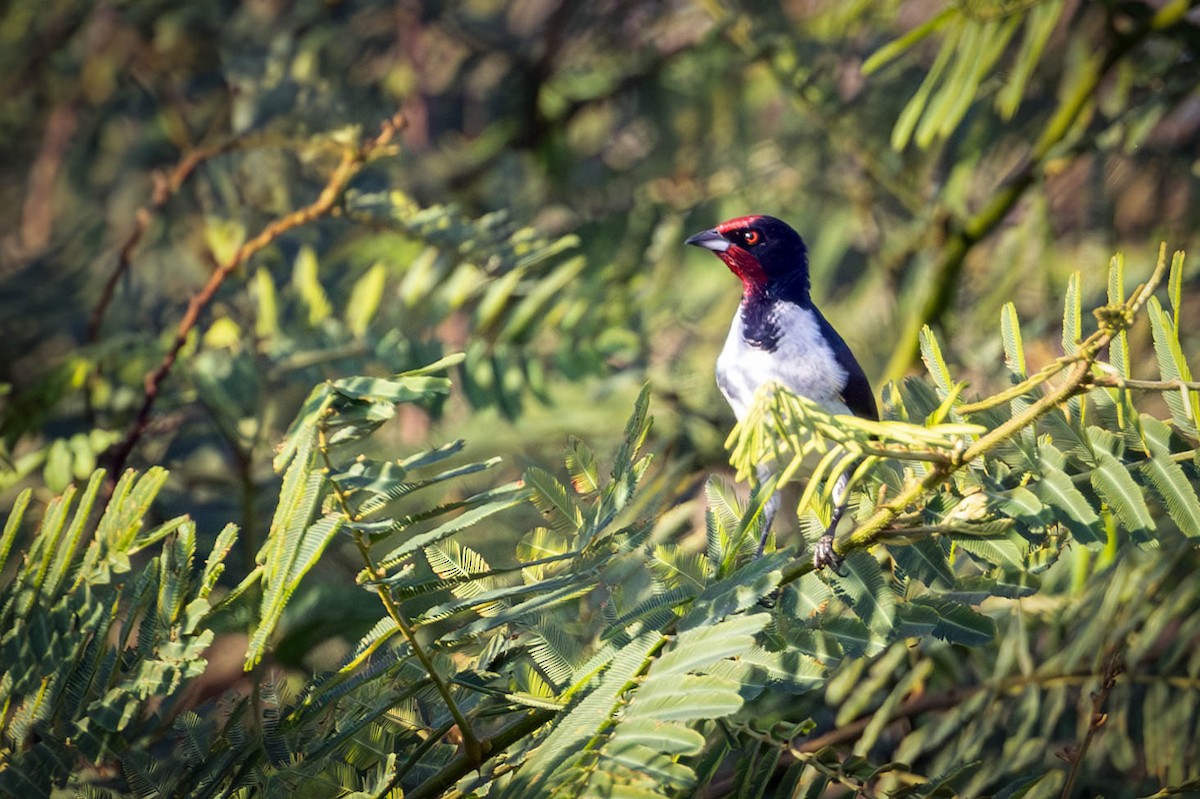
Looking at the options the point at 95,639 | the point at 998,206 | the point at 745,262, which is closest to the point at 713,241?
the point at 745,262

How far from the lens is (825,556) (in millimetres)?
570

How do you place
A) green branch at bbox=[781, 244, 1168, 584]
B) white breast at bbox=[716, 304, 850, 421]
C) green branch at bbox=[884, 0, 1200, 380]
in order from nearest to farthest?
1. green branch at bbox=[781, 244, 1168, 584]
2. white breast at bbox=[716, 304, 850, 421]
3. green branch at bbox=[884, 0, 1200, 380]

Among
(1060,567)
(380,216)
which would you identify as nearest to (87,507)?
(380,216)

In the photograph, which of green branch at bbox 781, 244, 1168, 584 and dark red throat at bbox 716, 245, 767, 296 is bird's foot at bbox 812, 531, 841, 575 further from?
dark red throat at bbox 716, 245, 767, 296

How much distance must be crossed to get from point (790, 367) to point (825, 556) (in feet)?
1.39

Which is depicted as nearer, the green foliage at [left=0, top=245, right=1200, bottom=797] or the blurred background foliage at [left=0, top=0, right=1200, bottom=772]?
the green foliage at [left=0, top=245, right=1200, bottom=797]

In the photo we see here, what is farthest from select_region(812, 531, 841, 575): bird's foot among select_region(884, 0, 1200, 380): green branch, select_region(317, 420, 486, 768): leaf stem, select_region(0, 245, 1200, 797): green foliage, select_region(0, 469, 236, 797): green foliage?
select_region(884, 0, 1200, 380): green branch

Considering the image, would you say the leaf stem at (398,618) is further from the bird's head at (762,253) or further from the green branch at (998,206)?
the green branch at (998,206)

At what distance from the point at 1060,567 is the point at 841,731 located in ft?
0.87

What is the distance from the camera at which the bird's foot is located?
0.56 metres

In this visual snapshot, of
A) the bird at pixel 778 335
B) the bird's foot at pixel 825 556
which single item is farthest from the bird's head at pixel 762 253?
the bird's foot at pixel 825 556

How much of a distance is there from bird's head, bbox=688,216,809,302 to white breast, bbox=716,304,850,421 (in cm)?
5

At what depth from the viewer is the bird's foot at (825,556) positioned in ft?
1.84

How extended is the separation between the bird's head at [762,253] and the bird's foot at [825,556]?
494 mm
